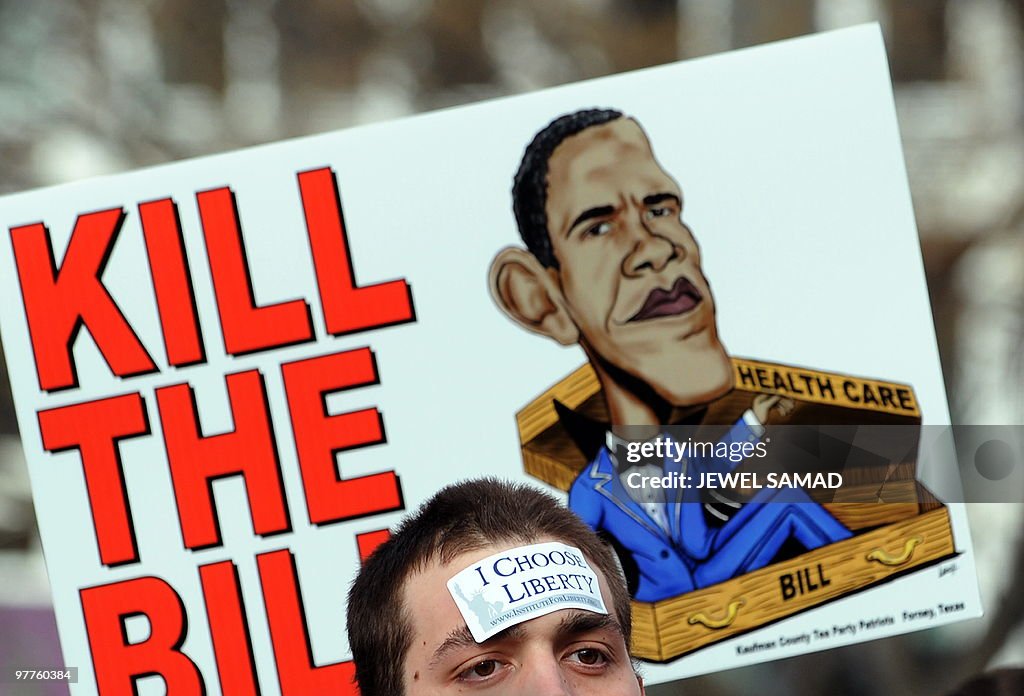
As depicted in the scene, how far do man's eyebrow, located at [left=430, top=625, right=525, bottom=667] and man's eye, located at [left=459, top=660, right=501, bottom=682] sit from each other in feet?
0.06

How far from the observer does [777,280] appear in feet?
6.20

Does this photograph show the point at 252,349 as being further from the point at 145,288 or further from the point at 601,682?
the point at 601,682

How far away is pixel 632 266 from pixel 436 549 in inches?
22.5

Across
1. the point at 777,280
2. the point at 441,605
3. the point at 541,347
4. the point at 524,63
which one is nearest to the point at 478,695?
the point at 441,605

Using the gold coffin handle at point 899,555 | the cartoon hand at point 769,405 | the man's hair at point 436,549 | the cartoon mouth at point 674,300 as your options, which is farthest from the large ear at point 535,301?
the gold coffin handle at point 899,555

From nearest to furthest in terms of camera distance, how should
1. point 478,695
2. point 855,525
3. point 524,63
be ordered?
point 478,695 < point 855,525 < point 524,63

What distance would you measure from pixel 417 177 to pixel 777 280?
0.49m

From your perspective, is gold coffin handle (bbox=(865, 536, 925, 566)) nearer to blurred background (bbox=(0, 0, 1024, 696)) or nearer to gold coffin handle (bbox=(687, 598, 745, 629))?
gold coffin handle (bbox=(687, 598, 745, 629))

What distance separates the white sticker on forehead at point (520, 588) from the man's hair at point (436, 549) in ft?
0.12

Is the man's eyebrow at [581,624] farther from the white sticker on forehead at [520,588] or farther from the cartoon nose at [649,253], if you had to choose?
the cartoon nose at [649,253]

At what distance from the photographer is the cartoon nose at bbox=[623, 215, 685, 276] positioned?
189 centimetres

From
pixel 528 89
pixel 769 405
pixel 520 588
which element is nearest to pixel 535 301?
pixel 769 405

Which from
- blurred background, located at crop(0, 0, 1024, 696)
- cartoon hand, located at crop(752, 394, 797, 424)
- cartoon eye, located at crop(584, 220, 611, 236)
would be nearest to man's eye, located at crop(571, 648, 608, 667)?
cartoon hand, located at crop(752, 394, 797, 424)

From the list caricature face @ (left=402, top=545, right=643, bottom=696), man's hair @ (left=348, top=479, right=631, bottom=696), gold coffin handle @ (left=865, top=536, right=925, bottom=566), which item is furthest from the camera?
gold coffin handle @ (left=865, top=536, right=925, bottom=566)
